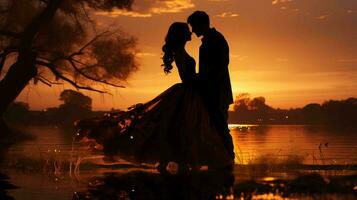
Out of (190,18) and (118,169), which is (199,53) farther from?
(118,169)

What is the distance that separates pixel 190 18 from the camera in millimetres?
8727

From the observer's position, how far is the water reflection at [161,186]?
6.09 m

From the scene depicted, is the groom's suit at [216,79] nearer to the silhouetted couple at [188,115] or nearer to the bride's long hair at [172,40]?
the silhouetted couple at [188,115]

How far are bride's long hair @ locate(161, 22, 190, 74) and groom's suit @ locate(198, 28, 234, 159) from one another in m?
0.57

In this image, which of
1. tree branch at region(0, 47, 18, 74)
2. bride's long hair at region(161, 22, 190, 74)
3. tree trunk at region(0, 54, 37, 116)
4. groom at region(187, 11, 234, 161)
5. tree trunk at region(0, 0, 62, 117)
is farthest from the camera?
tree branch at region(0, 47, 18, 74)

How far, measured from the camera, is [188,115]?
8680 mm

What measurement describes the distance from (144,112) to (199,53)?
4.33 ft

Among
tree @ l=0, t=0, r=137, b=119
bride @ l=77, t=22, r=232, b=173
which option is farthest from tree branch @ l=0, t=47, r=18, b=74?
bride @ l=77, t=22, r=232, b=173

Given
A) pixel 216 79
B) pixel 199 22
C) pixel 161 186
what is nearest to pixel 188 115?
pixel 216 79

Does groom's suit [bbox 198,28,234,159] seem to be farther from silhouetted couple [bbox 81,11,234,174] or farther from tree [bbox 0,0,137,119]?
tree [bbox 0,0,137,119]

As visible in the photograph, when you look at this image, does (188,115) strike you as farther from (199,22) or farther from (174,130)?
(199,22)

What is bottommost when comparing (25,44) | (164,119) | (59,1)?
(164,119)

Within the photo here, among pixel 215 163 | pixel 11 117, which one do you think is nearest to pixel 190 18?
pixel 215 163

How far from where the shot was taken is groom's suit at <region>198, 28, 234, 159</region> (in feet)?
29.3
